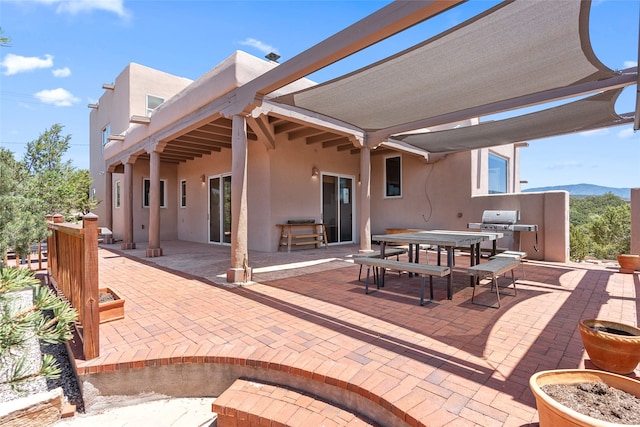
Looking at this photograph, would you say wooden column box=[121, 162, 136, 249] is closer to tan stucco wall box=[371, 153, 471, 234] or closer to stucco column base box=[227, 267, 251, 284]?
stucco column base box=[227, 267, 251, 284]

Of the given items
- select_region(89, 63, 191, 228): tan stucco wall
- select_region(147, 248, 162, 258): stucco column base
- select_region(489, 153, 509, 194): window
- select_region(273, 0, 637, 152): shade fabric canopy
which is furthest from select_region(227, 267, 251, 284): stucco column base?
select_region(89, 63, 191, 228): tan stucco wall

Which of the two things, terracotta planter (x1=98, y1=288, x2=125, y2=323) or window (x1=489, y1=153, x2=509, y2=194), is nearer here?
terracotta planter (x1=98, y1=288, x2=125, y2=323)

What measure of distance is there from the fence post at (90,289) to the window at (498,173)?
9862 millimetres

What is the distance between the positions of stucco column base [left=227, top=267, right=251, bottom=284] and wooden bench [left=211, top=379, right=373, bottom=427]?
8.69 ft

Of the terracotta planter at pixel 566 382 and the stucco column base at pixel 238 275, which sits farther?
the stucco column base at pixel 238 275

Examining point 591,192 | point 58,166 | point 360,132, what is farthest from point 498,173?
point 591,192

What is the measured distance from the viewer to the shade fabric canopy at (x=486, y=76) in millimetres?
3004

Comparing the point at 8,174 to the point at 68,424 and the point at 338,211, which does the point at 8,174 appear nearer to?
the point at 68,424

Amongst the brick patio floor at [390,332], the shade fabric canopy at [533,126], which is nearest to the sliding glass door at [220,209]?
the brick patio floor at [390,332]

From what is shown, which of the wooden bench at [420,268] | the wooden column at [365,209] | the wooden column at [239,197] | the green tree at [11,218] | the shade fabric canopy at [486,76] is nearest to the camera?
the green tree at [11,218]

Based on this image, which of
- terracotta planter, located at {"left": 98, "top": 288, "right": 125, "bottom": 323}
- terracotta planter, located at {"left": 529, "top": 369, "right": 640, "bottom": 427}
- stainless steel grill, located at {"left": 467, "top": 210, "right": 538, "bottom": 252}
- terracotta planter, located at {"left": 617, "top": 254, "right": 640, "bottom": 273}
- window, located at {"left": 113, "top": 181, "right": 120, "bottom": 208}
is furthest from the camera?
window, located at {"left": 113, "top": 181, "right": 120, "bottom": 208}

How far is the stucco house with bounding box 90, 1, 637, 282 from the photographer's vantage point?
338 centimetres

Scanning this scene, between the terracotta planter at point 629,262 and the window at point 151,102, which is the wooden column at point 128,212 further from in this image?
the terracotta planter at point 629,262

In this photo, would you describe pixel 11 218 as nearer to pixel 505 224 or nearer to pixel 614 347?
pixel 614 347
